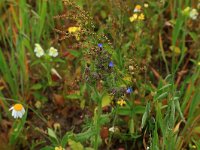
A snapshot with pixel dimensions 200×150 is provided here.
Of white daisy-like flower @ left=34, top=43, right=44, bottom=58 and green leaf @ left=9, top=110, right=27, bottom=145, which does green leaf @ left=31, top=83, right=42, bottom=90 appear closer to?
white daisy-like flower @ left=34, top=43, right=44, bottom=58

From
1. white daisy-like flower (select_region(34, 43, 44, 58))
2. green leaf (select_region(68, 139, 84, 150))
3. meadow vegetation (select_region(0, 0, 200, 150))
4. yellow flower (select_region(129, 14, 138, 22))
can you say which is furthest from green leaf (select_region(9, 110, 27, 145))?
yellow flower (select_region(129, 14, 138, 22))

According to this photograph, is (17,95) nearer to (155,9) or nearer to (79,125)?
(79,125)

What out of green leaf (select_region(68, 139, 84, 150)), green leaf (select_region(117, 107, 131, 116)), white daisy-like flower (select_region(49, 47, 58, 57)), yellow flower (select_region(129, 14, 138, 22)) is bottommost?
green leaf (select_region(68, 139, 84, 150))

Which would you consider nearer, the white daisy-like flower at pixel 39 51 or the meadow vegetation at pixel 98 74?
Result: the meadow vegetation at pixel 98 74

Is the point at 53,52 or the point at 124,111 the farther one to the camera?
the point at 53,52

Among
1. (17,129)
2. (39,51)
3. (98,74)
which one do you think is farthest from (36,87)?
(98,74)

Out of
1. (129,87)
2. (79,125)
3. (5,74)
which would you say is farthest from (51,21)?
(129,87)

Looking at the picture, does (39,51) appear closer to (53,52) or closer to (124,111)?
(53,52)

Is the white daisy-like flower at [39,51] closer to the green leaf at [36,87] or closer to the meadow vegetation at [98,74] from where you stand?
the meadow vegetation at [98,74]

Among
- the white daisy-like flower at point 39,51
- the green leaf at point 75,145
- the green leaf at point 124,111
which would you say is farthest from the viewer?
the white daisy-like flower at point 39,51

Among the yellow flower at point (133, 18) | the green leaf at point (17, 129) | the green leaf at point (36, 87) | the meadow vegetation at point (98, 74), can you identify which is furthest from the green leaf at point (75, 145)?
the yellow flower at point (133, 18)

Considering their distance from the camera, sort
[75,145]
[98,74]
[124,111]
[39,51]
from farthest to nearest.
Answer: [39,51], [124,111], [75,145], [98,74]
